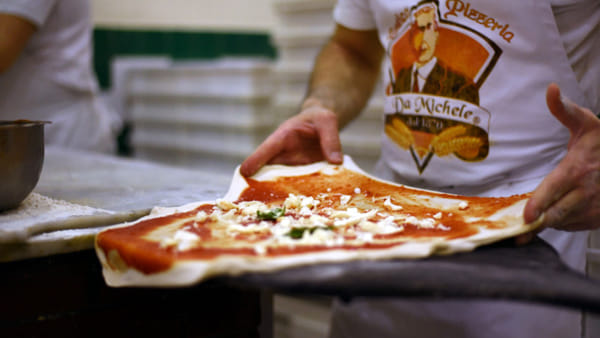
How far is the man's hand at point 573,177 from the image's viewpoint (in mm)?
796

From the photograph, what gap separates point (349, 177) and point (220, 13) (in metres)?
3.66

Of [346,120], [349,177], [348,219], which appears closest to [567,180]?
[348,219]

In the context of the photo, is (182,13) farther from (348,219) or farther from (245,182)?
(348,219)

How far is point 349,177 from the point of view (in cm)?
124

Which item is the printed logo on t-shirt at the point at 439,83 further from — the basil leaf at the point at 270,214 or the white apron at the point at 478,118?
the basil leaf at the point at 270,214

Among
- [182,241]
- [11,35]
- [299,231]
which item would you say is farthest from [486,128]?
[11,35]

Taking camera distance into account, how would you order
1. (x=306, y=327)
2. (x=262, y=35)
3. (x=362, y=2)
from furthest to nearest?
1. (x=262, y=35)
2. (x=306, y=327)
3. (x=362, y=2)

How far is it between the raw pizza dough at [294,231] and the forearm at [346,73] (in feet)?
1.32

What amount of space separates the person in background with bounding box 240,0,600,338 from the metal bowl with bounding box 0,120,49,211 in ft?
1.49

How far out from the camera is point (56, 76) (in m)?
2.29

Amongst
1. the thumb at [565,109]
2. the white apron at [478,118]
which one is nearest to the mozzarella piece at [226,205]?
the white apron at [478,118]

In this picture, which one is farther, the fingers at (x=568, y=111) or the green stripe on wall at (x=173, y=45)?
the green stripe on wall at (x=173, y=45)

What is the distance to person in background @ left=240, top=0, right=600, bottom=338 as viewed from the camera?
1.03 meters

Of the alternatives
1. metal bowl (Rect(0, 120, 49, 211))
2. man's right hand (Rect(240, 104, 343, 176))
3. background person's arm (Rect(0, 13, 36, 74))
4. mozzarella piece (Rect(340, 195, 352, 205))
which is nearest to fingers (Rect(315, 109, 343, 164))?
man's right hand (Rect(240, 104, 343, 176))
